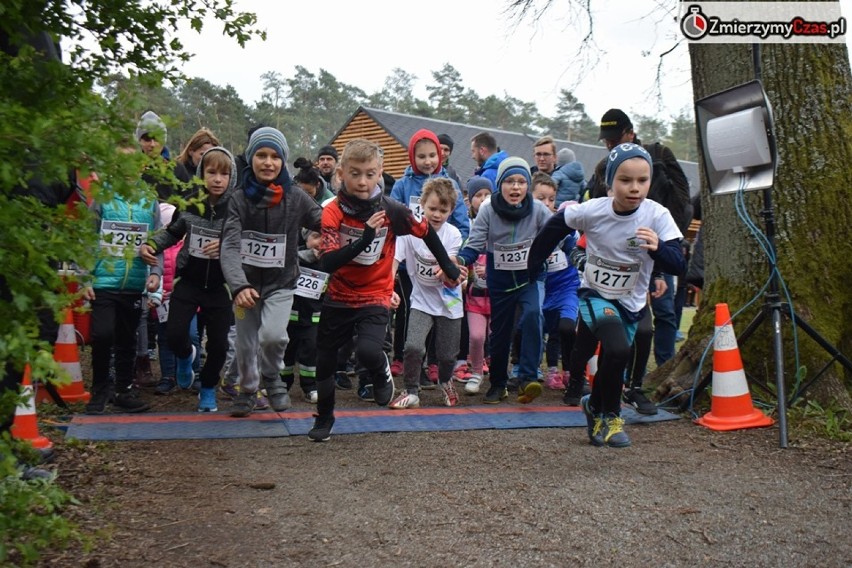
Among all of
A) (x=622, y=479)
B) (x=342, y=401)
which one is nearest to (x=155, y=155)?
(x=622, y=479)

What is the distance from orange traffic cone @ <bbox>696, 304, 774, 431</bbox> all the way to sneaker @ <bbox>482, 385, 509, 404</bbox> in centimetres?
170

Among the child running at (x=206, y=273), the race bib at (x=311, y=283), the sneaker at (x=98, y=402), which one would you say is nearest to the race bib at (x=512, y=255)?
the race bib at (x=311, y=283)

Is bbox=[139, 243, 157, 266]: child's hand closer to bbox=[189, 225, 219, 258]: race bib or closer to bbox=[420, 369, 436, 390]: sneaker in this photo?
bbox=[189, 225, 219, 258]: race bib

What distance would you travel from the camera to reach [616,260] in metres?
5.54

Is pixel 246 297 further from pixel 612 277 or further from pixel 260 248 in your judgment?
pixel 612 277

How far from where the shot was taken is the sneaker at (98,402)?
607 cm

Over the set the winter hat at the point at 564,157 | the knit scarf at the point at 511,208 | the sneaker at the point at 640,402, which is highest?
Answer: the winter hat at the point at 564,157

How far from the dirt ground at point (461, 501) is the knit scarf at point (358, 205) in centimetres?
145

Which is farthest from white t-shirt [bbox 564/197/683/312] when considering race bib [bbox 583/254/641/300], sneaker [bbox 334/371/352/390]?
sneaker [bbox 334/371/352/390]

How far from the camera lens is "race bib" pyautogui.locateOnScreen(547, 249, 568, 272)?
751 cm

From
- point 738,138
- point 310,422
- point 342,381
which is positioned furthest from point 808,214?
point 342,381

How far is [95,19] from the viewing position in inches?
120

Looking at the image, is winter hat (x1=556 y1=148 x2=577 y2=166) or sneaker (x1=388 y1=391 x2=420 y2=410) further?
winter hat (x1=556 y1=148 x2=577 y2=166)

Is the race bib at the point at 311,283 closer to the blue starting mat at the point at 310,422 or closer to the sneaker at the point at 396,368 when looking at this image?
the blue starting mat at the point at 310,422
